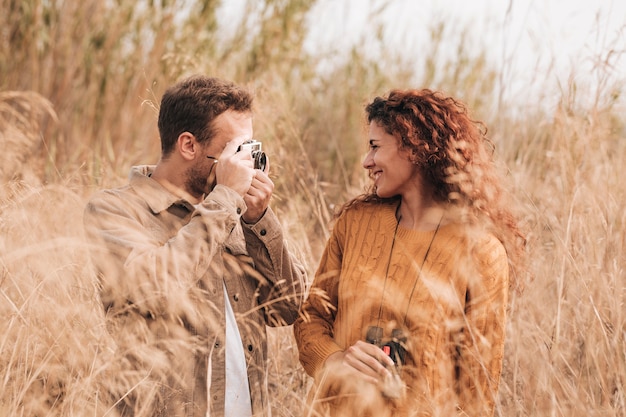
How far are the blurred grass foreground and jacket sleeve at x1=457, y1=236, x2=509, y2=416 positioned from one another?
131 mm

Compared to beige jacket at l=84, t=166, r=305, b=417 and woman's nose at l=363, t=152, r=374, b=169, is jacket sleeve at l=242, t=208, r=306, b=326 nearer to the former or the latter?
beige jacket at l=84, t=166, r=305, b=417

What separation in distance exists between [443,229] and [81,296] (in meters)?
1.12

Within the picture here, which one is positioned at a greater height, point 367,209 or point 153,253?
point 367,209

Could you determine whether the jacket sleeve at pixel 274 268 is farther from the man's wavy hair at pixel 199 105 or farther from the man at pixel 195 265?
the man's wavy hair at pixel 199 105

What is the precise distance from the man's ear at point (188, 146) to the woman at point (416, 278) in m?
0.48

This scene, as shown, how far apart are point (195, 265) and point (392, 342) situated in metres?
0.55

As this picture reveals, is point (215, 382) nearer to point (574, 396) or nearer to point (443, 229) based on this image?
point (443, 229)

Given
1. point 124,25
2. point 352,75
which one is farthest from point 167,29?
point 352,75

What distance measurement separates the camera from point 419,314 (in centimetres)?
205

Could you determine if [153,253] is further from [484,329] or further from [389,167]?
[484,329]

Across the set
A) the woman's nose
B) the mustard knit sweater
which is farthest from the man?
the woman's nose

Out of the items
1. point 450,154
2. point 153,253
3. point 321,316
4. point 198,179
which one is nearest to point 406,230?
point 450,154

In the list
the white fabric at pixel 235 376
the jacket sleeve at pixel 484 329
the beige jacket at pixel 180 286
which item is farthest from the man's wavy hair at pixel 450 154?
the white fabric at pixel 235 376

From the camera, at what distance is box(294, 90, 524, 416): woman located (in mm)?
1991
